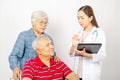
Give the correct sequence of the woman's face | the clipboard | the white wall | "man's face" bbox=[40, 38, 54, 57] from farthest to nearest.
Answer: the white wall, the woman's face, the clipboard, "man's face" bbox=[40, 38, 54, 57]

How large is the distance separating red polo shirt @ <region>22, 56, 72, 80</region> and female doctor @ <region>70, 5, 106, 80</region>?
0.30 metres

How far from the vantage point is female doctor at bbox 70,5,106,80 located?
238 centimetres

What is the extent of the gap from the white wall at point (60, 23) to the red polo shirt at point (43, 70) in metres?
1.08

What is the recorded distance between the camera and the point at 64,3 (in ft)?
10.7

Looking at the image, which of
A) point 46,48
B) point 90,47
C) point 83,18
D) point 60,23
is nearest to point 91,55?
point 90,47

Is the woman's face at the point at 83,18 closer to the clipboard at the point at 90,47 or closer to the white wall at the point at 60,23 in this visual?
the clipboard at the point at 90,47

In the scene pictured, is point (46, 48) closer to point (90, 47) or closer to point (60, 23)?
point (90, 47)

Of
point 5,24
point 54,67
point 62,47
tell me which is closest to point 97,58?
point 54,67

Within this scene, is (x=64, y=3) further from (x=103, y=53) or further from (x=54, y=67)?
(x=54, y=67)

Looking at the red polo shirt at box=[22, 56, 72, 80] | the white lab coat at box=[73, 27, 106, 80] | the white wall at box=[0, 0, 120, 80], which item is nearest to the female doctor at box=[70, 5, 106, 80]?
the white lab coat at box=[73, 27, 106, 80]

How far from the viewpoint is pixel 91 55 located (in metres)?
2.35

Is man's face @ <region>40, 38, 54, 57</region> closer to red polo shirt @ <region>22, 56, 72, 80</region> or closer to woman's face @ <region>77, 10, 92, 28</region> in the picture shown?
red polo shirt @ <region>22, 56, 72, 80</region>

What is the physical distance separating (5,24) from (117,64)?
1684mm

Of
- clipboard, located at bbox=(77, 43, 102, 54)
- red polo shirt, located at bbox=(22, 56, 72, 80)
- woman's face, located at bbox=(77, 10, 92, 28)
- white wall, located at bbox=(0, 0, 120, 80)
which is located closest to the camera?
red polo shirt, located at bbox=(22, 56, 72, 80)
